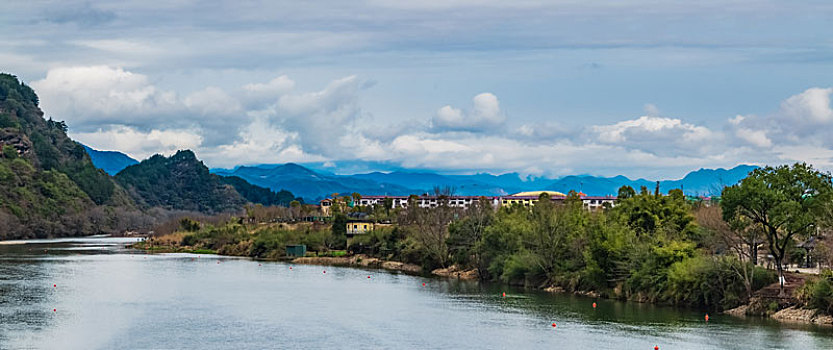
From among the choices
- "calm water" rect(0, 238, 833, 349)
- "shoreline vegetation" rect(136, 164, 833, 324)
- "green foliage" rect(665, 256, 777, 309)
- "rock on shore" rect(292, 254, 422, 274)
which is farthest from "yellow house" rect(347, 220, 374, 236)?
"green foliage" rect(665, 256, 777, 309)

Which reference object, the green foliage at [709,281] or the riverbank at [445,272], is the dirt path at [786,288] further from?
the green foliage at [709,281]

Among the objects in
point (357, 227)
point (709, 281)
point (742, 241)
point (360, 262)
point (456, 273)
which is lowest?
point (456, 273)

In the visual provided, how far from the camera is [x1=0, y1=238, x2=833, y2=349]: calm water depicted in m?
48.9

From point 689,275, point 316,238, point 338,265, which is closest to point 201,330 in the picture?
point 689,275

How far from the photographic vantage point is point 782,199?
192 ft

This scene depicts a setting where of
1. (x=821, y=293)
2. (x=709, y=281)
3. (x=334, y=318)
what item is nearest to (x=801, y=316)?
(x=821, y=293)

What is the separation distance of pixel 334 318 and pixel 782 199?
3012 cm

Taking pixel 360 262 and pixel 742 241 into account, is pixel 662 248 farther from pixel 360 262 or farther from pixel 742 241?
pixel 360 262

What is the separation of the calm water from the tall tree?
7353 millimetres

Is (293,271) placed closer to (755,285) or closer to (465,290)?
(465,290)

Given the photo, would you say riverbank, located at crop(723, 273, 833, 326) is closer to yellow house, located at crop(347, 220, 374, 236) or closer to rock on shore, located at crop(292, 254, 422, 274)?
rock on shore, located at crop(292, 254, 422, 274)

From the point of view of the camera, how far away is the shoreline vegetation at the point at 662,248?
58.4 meters

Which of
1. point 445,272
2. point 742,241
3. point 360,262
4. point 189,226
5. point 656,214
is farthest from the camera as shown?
point 189,226

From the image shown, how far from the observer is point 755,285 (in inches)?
2349
